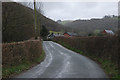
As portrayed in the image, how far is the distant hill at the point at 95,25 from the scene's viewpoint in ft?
29.9

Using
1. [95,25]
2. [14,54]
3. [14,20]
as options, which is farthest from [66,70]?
[14,20]

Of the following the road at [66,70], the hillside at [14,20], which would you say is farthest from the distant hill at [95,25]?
the hillside at [14,20]

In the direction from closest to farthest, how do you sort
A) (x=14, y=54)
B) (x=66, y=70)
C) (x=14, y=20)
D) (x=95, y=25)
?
(x=66, y=70) < (x=95, y=25) < (x=14, y=54) < (x=14, y=20)

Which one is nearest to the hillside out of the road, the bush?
the bush

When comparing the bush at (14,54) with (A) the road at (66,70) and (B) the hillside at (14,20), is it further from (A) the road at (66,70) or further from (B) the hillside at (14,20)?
(B) the hillside at (14,20)

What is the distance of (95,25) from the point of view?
400 inches

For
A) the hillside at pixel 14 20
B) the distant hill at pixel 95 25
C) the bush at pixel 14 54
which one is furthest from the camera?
the hillside at pixel 14 20

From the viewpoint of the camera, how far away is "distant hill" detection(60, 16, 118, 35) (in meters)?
9.11

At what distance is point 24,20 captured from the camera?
28.5 meters

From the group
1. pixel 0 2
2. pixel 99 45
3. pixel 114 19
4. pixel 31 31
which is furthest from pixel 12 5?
pixel 114 19

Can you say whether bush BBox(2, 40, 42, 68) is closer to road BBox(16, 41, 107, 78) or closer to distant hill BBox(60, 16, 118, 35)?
road BBox(16, 41, 107, 78)

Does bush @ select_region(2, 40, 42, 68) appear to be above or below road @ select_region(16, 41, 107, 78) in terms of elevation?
above

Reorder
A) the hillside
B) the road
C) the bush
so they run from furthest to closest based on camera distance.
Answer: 1. the hillside
2. the bush
3. the road

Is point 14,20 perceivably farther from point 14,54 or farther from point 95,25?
point 95,25
